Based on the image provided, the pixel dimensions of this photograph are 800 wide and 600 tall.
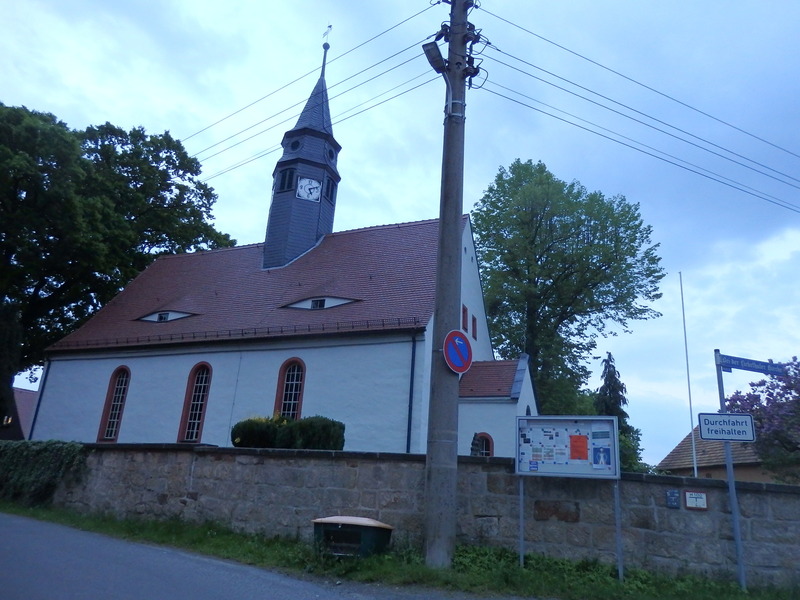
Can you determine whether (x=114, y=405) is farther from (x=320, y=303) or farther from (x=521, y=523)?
(x=521, y=523)

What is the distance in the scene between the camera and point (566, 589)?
825 cm

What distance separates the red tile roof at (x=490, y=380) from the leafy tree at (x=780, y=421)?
22.9ft

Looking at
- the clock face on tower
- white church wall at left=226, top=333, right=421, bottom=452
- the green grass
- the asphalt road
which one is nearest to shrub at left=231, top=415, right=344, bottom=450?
white church wall at left=226, top=333, right=421, bottom=452

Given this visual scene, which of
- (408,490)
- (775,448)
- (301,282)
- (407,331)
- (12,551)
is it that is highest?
(301,282)

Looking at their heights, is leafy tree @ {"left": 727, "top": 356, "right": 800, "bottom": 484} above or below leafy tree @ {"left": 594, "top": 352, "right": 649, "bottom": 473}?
below

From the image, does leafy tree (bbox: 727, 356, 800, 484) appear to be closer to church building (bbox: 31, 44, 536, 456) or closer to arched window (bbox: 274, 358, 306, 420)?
church building (bbox: 31, 44, 536, 456)

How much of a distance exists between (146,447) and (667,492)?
9.43 metres

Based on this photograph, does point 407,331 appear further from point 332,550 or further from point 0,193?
point 0,193

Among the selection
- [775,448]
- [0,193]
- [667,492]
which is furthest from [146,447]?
[0,193]

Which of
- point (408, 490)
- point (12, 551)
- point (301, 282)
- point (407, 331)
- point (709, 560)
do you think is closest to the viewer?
point (709, 560)

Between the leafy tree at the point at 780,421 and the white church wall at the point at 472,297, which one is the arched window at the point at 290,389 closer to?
the white church wall at the point at 472,297

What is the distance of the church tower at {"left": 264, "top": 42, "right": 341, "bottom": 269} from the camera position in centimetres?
2739

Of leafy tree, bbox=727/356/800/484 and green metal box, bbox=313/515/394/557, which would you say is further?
leafy tree, bbox=727/356/800/484

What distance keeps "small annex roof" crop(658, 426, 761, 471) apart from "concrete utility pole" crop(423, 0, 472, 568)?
19486mm
